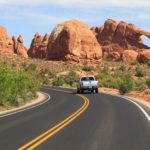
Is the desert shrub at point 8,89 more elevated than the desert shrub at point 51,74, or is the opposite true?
the desert shrub at point 8,89

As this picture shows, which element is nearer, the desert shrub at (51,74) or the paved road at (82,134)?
the paved road at (82,134)

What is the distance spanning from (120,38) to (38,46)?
37.1 meters

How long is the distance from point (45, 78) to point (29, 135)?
73.6m

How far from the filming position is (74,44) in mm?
110000

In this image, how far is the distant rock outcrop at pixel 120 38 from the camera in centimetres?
14225

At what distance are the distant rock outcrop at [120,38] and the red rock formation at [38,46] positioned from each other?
79.9ft

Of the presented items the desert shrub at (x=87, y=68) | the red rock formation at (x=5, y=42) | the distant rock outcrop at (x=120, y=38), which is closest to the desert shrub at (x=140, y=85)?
the desert shrub at (x=87, y=68)

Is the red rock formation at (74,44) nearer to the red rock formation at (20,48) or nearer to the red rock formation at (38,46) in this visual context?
the red rock formation at (38,46)

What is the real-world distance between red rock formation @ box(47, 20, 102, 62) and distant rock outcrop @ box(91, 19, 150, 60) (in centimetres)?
2661

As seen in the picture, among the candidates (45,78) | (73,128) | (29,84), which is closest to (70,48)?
(45,78)

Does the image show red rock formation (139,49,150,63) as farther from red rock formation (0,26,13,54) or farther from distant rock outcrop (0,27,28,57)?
red rock formation (0,26,13,54)

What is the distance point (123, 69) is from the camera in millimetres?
103438

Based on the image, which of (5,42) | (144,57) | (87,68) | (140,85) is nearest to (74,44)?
(87,68)

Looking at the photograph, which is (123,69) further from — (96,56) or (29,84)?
(29,84)
